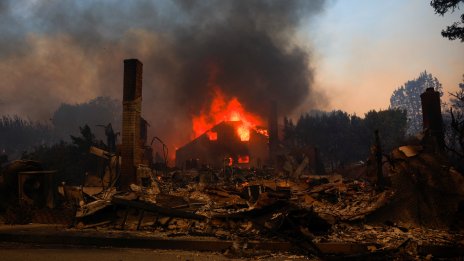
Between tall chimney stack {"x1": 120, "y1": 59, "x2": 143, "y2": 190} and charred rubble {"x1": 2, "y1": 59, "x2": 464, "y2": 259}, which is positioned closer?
charred rubble {"x1": 2, "y1": 59, "x2": 464, "y2": 259}

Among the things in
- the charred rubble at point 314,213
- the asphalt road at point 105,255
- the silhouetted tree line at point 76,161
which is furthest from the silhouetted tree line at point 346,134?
the asphalt road at point 105,255

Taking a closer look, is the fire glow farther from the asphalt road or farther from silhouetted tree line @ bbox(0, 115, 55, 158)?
the asphalt road

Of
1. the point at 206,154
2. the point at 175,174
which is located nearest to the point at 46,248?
the point at 175,174

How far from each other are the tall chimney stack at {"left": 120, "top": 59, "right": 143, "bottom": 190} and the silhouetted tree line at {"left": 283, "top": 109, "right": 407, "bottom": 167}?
30.4 meters

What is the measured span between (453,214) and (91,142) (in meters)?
24.6

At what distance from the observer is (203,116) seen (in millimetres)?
49781

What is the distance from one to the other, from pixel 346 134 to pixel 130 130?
116 ft

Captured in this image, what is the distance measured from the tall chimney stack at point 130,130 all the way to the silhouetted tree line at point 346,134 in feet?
99.8

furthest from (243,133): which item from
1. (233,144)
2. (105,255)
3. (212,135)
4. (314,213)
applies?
(105,255)

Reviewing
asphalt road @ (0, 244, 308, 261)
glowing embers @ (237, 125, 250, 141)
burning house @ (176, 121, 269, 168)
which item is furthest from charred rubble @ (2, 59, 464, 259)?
glowing embers @ (237, 125, 250, 141)

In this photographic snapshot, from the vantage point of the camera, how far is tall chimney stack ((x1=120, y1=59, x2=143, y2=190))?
12.8 metres

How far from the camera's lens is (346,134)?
1668 inches

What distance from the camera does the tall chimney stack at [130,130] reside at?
1275 centimetres

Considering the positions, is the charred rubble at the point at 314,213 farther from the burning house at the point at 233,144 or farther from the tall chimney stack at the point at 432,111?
the burning house at the point at 233,144
